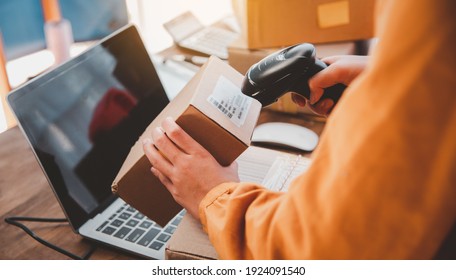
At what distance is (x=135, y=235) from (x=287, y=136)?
0.43 m

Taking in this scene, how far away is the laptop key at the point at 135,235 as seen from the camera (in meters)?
0.77

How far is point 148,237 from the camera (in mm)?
771

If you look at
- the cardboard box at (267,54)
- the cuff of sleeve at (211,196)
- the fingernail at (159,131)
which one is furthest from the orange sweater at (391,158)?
the cardboard box at (267,54)

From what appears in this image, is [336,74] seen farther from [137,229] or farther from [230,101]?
[137,229]

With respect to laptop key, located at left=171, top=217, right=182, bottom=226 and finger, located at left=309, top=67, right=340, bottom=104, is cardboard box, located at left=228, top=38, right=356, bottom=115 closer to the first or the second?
finger, located at left=309, top=67, right=340, bottom=104

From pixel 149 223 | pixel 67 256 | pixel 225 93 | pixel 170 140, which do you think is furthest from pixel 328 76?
pixel 67 256

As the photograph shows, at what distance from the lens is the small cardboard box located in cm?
63

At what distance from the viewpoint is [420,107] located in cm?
35

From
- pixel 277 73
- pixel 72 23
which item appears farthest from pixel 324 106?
pixel 72 23

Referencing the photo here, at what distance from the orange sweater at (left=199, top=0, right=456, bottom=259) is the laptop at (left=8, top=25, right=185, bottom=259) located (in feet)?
1.35

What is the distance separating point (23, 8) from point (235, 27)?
0.76m

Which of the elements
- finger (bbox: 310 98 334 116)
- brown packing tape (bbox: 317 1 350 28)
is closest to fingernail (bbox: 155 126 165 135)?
finger (bbox: 310 98 334 116)
